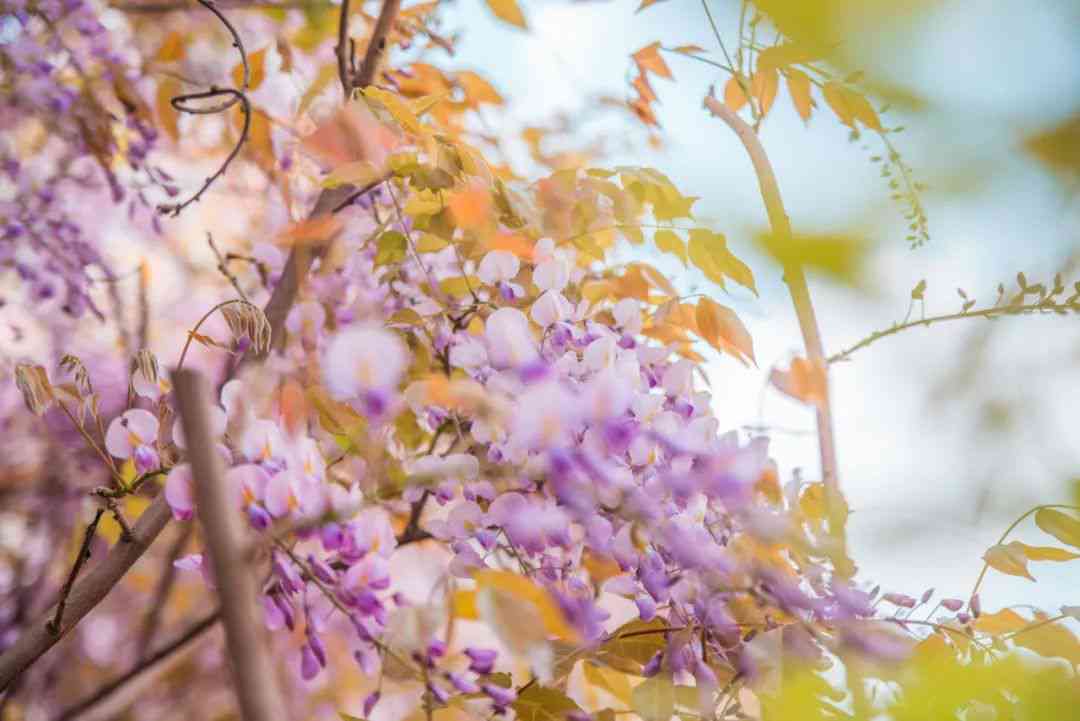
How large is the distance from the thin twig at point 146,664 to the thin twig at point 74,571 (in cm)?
22

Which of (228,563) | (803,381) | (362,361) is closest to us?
(228,563)

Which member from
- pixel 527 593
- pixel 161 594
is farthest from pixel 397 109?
Answer: pixel 161 594

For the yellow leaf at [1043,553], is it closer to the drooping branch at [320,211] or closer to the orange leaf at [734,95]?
the orange leaf at [734,95]

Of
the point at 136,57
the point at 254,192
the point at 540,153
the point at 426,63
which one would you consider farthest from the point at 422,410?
the point at 136,57

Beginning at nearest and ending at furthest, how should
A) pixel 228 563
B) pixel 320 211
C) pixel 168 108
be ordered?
1. pixel 228 563
2. pixel 320 211
3. pixel 168 108

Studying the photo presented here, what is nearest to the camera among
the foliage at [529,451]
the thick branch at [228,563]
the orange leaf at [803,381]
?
the thick branch at [228,563]

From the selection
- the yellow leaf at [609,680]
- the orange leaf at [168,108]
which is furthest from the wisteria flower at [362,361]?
the orange leaf at [168,108]

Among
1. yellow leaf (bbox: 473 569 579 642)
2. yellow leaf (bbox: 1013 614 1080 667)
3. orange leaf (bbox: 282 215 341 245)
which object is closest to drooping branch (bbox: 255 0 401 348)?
orange leaf (bbox: 282 215 341 245)

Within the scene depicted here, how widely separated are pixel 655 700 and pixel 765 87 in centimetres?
50

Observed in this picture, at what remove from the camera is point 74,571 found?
49 centimetres

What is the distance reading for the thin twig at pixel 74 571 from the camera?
18.6 inches

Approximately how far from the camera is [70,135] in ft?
3.89

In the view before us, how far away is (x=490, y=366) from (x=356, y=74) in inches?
16.5

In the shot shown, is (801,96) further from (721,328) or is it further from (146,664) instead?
(146,664)
